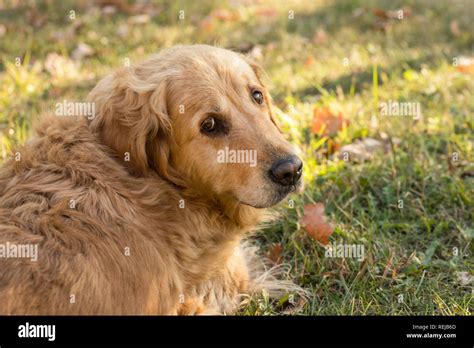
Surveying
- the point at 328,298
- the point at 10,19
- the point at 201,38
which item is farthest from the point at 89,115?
the point at 10,19

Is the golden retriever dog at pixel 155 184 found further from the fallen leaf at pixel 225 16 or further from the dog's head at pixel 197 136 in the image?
the fallen leaf at pixel 225 16

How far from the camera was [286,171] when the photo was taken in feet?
11.3

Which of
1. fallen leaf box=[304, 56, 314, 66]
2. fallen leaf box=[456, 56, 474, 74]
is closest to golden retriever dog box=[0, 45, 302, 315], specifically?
fallen leaf box=[456, 56, 474, 74]

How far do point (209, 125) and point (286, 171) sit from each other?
49 centimetres

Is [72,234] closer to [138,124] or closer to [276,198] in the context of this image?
[138,124]

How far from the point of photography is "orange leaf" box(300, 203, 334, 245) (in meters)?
4.26

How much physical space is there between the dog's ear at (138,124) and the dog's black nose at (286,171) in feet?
1.93

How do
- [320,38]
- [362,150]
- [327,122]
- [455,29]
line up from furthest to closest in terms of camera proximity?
1. [320,38]
2. [455,29]
3. [327,122]
4. [362,150]

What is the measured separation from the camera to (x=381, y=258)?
4.17 metres

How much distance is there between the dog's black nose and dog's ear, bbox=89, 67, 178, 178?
59cm

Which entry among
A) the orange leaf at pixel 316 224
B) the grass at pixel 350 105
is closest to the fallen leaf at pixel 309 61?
the grass at pixel 350 105

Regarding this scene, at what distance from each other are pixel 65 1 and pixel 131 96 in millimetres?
6777

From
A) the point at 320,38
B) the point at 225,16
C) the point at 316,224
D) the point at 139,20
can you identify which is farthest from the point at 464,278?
the point at 139,20
